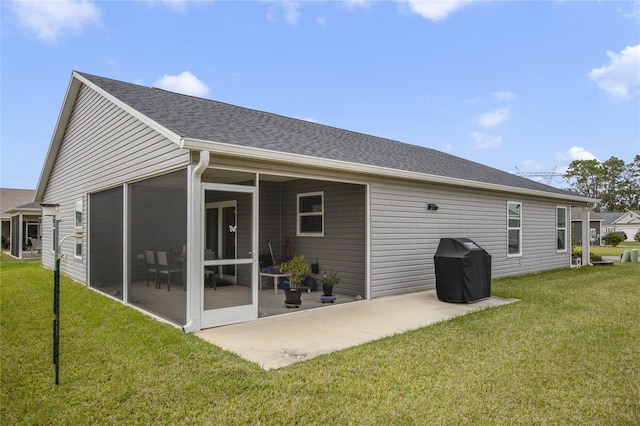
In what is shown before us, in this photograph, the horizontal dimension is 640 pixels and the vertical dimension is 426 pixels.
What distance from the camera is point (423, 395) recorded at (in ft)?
11.2

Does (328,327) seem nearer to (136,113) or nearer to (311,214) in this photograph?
(311,214)

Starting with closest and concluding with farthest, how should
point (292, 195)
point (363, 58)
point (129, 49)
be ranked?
1. point (292, 195)
2. point (129, 49)
3. point (363, 58)

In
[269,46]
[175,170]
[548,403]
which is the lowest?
[548,403]

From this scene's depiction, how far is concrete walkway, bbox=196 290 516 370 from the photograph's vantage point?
4629 millimetres

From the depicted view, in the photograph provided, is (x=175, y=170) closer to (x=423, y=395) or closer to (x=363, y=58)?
(x=423, y=395)

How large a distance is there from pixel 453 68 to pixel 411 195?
9.41 metres

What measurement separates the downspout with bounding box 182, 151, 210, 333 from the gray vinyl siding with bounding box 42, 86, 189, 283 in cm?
41

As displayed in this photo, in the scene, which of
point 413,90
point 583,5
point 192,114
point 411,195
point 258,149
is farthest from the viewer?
point 413,90

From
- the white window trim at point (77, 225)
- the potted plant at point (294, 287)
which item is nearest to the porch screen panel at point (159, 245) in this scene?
the potted plant at point (294, 287)

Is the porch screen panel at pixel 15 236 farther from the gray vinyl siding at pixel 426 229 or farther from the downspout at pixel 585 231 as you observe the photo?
the downspout at pixel 585 231

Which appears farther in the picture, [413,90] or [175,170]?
[413,90]

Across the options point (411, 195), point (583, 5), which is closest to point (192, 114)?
point (411, 195)

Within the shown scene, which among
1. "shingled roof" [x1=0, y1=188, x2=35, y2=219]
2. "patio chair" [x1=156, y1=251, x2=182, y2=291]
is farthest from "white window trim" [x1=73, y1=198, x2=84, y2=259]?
"shingled roof" [x1=0, y1=188, x2=35, y2=219]

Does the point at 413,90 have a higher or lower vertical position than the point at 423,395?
higher
